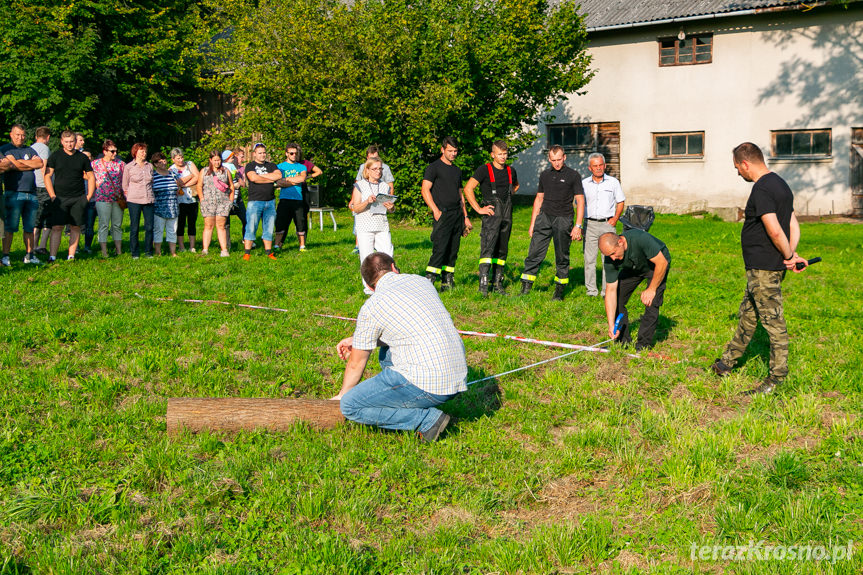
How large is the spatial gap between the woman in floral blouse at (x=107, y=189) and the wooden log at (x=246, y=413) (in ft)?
27.4

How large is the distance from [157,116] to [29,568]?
30192 mm

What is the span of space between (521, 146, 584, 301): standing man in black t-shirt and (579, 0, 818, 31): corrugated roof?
46.3 feet

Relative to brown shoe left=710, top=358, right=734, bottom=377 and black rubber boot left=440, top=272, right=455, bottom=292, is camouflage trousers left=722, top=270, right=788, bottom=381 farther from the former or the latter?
black rubber boot left=440, top=272, right=455, bottom=292

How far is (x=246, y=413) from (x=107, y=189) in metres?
8.72

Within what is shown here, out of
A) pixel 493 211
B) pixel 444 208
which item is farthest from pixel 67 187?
pixel 493 211

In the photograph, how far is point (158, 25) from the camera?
2980 cm

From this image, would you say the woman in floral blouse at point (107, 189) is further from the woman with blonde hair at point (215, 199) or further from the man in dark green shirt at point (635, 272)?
the man in dark green shirt at point (635, 272)

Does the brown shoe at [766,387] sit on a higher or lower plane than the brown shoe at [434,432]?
lower

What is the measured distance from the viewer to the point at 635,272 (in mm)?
7984

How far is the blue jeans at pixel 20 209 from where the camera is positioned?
11523mm

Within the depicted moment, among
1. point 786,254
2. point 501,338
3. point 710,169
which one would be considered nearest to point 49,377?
point 501,338

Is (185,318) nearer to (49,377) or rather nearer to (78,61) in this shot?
(49,377)

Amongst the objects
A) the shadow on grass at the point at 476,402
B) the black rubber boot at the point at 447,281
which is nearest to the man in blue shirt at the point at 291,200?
the black rubber boot at the point at 447,281

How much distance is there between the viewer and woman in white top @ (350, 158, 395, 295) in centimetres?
1037
